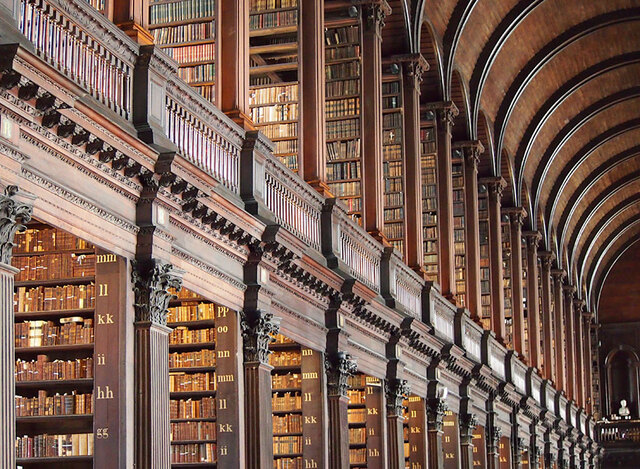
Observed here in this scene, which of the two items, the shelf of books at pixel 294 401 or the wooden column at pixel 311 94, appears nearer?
the shelf of books at pixel 294 401

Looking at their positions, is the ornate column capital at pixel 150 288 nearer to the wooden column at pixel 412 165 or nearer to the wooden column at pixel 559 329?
the wooden column at pixel 412 165

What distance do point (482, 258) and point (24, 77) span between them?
57.1ft

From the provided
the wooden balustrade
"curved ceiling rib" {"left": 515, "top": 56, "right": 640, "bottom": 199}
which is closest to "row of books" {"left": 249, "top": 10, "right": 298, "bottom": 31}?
the wooden balustrade

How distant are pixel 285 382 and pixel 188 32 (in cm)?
359

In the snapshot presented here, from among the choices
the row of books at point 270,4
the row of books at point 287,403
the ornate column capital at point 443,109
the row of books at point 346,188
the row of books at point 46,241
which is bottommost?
the row of books at point 287,403

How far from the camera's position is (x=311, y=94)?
12.6 metres

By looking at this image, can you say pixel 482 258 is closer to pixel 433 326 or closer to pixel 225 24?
pixel 433 326

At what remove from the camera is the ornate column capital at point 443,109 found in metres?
18.5

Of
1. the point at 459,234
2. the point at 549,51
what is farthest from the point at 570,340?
the point at 459,234

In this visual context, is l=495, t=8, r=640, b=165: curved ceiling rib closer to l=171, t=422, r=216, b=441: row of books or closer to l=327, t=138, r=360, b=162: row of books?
l=327, t=138, r=360, b=162: row of books

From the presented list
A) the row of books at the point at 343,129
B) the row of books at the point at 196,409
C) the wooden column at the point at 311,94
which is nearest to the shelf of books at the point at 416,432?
the row of books at the point at 343,129

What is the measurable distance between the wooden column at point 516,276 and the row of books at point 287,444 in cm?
1275

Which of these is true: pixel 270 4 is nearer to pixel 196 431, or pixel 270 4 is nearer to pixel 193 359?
pixel 193 359

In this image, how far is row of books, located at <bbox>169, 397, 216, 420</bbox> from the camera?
33.1ft
